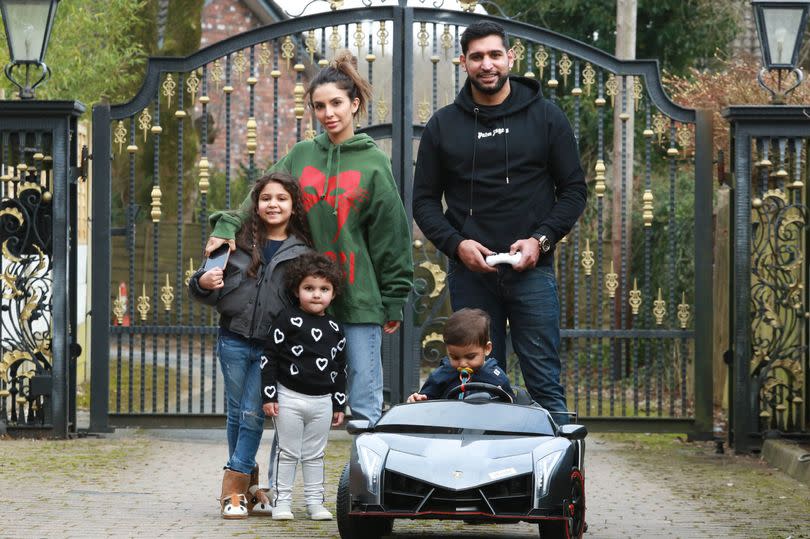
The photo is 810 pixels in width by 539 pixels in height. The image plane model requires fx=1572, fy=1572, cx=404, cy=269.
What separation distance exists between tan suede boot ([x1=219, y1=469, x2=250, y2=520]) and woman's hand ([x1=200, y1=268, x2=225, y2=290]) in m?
0.81

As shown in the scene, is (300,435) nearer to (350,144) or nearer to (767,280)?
(350,144)

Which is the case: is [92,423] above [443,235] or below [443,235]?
below

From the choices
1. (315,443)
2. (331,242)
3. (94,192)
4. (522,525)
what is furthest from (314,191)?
(94,192)

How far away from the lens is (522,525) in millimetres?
6871

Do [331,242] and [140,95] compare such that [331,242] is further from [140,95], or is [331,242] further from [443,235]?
[140,95]

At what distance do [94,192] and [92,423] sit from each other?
5.01 ft

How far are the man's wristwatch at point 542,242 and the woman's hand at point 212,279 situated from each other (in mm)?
1341

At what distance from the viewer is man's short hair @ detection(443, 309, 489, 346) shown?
6.04m

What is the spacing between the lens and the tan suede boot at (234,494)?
6.80m

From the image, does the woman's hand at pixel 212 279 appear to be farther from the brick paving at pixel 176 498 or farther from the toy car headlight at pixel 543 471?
the toy car headlight at pixel 543 471

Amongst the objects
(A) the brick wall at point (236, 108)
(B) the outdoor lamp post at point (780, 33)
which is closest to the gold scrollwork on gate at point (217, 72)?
(B) the outdoor lamp post at point (780, 33)

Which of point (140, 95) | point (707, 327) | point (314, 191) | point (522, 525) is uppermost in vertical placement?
point (140, 95)

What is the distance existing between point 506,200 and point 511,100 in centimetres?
43

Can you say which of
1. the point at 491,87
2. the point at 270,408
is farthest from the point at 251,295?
the point at 491,87
